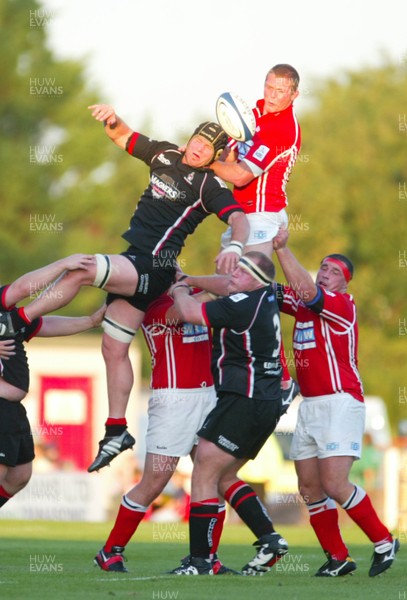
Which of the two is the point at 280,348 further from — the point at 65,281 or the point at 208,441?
the point at 65,281

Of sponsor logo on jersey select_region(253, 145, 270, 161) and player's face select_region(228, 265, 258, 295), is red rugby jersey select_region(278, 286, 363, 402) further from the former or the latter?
sponsor logo on jersey select_region(253, 145, 270, 161)

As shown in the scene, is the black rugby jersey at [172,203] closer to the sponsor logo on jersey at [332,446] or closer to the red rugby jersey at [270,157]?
the red rugby jersey at [270,157]

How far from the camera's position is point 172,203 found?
1139 cm

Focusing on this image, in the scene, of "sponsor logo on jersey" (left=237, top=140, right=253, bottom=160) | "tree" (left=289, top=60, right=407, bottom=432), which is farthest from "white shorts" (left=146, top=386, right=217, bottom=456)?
"tree" (left=289, top=60, right=407, bottom=432)

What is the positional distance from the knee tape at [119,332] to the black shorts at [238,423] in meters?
1.11

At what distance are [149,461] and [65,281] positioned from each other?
5.58 feet

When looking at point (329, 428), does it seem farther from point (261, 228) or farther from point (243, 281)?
point (261, 228)

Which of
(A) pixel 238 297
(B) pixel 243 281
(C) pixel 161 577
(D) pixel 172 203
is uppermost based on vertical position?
(D) pixel 172 203

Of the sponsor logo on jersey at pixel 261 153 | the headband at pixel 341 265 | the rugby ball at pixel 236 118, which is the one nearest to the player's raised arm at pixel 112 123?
the rugby ball at pixel 236 118

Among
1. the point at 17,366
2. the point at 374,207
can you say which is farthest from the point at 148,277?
the point at 374,207

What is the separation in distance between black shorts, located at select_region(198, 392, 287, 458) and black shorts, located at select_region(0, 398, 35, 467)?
1659 millimetres

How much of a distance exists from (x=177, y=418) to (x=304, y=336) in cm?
138

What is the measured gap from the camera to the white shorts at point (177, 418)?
1132 centimetres

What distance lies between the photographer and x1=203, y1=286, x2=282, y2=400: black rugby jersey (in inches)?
421
